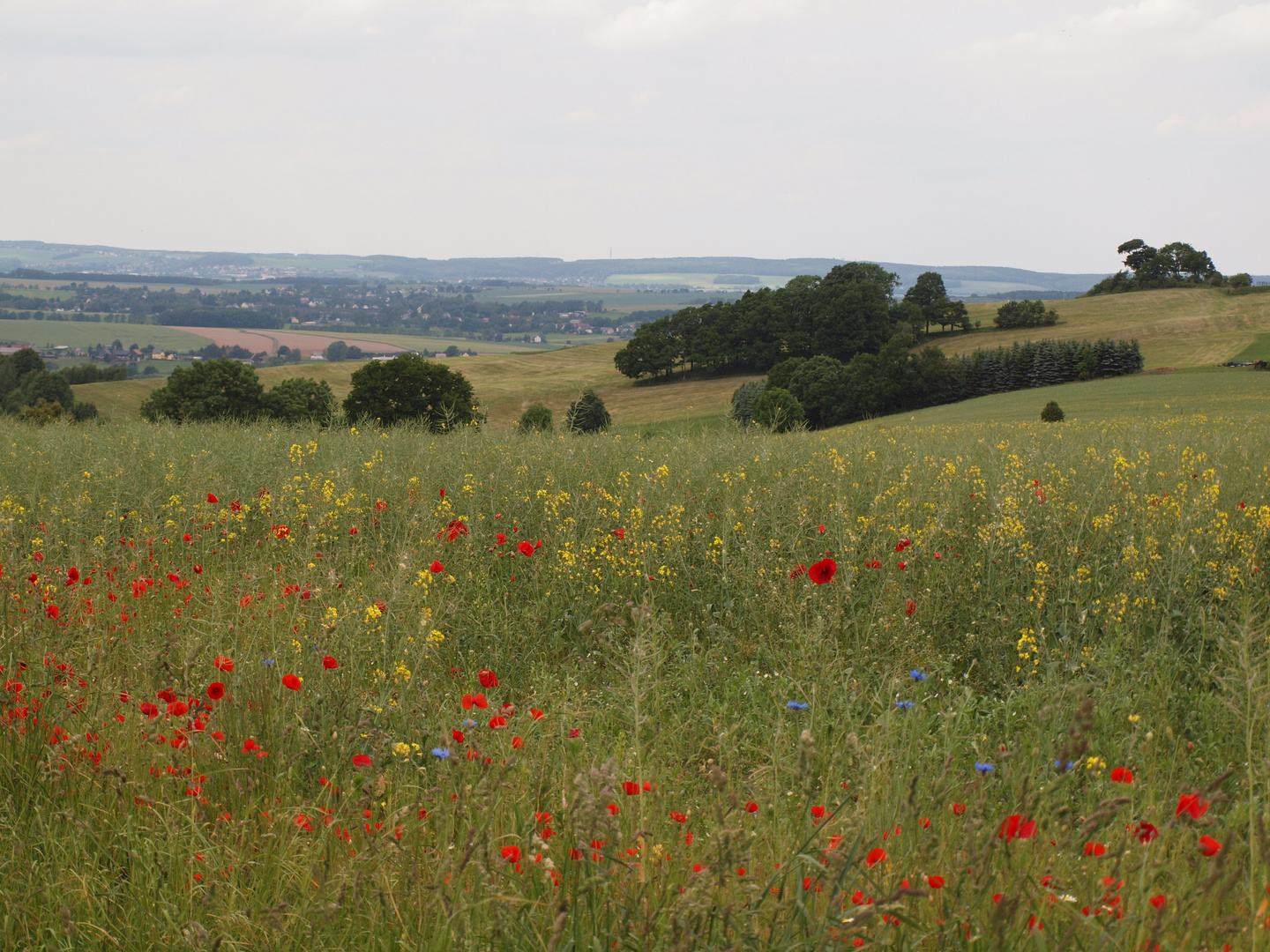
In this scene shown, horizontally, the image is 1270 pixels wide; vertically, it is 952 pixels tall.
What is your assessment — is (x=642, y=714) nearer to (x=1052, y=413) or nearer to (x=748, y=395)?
(x=1052, y=413)

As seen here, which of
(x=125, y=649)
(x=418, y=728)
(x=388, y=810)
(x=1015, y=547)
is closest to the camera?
(x=388, y=810)

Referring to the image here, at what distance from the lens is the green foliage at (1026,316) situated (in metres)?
76.8

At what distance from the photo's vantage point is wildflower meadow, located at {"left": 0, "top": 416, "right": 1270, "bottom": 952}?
67.6 inches

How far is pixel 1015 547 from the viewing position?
4.54m

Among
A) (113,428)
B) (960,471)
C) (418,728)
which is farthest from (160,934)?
(113,428)

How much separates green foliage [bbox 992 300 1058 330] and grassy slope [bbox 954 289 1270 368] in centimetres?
143

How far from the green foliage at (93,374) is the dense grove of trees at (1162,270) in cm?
11078

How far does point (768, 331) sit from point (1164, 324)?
111 ft

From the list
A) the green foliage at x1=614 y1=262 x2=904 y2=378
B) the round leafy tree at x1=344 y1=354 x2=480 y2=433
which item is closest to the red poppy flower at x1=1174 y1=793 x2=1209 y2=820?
the round leafy tree at x1=344 y1=354 x2=480 y2=433

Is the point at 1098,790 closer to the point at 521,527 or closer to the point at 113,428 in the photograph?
the point at 521,527

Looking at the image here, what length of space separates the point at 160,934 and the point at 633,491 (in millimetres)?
4274

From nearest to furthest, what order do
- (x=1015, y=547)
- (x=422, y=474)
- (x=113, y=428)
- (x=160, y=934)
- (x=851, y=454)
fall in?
(x=160, y=934) → (x=1015, y=547) → (x=422, y=474) → (x=851, y=454) → (x=113, y=428)

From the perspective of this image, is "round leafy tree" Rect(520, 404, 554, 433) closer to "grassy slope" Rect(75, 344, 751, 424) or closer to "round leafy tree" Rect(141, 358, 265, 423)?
"round leafy tree" Rect(141, 358, 265, 423)

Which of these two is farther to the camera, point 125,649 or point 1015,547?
point 1015,547
